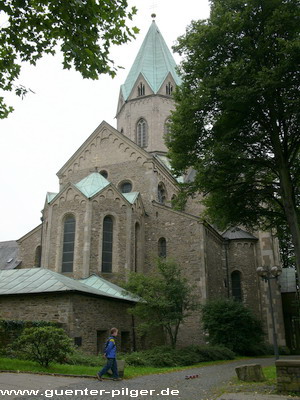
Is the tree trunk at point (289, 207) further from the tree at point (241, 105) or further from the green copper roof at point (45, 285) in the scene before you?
the green copper roof at point (45, 285)

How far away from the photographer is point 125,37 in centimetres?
941

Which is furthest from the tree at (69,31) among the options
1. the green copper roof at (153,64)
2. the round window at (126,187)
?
the green copper roof at (153,64)

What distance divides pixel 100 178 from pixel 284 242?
796 inches

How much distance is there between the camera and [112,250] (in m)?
25.1

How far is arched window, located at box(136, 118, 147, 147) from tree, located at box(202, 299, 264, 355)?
20716mm

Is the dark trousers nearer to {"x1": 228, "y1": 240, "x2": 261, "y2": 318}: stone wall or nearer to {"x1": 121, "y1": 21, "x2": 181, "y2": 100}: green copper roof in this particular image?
{"x1": 228, "y1": 240, "x2": 261, "y2": 318}: stone wall

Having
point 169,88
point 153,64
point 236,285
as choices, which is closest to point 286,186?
point 236,285

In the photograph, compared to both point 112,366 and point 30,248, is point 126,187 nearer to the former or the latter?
point 30,248

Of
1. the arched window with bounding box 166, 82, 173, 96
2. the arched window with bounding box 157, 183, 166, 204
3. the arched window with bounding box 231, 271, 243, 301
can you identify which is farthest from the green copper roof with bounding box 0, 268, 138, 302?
the arched window with bounding box 166, 82, 173, 96

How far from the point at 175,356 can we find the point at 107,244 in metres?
9.67

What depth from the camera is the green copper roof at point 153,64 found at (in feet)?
140

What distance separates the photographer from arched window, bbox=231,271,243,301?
30.3 m

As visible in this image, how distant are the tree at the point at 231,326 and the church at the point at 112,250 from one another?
4.62ft

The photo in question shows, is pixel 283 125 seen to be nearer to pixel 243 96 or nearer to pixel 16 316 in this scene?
pixel 243 96
